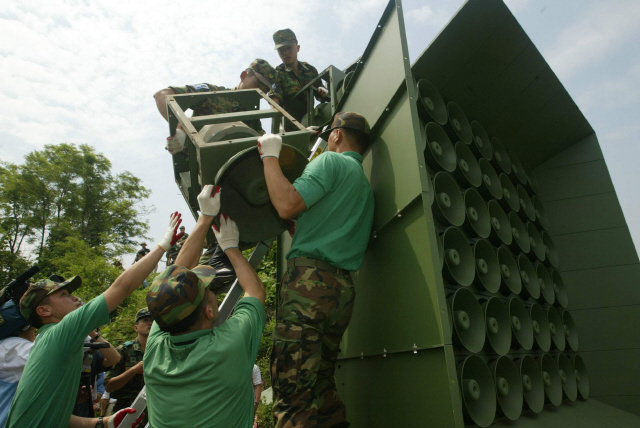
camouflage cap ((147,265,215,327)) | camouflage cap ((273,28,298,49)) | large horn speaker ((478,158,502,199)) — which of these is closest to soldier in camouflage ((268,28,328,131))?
camouflage cap ((273,28,298,49))

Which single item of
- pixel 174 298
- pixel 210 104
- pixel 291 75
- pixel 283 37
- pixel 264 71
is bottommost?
pixel 174 298

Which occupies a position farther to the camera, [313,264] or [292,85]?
[292,85]

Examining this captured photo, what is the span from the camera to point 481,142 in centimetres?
355

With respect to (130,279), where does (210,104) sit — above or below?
above

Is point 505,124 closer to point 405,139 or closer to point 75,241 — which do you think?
point 405,139

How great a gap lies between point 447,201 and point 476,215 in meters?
0.42

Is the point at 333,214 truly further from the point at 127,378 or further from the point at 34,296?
the point at 127,378

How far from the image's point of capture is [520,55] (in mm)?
3281

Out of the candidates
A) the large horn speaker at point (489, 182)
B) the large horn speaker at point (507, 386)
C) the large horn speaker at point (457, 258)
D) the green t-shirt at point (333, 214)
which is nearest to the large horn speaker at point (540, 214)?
the large horn speaker at point (489, 182)

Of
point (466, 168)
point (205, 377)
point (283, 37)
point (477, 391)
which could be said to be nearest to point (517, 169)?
point (466, 168)

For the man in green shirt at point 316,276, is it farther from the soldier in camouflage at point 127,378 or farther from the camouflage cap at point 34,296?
the soldier in camouflage at point 127,378

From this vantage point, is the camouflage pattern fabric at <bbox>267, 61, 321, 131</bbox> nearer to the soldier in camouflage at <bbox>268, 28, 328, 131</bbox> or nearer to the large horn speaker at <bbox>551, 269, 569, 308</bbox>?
the soldier in camouflage at <bbox>268, 28, 328, 131</bbox>

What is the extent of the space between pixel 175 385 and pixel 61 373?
93 cm

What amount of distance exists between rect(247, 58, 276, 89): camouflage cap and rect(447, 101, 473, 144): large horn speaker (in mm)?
2543
